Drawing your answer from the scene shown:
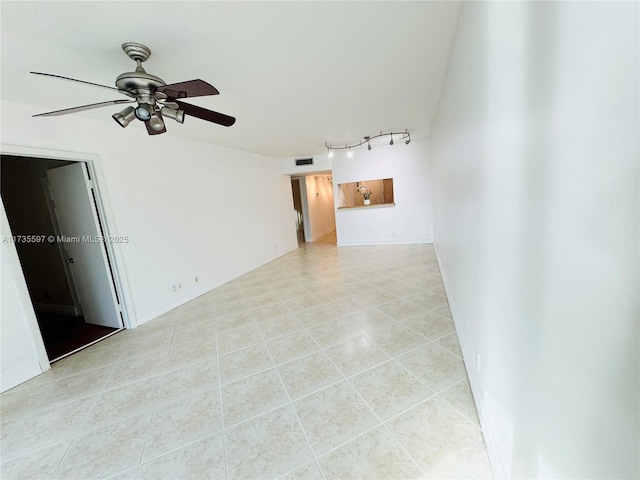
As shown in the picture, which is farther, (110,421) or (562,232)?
(110,421)

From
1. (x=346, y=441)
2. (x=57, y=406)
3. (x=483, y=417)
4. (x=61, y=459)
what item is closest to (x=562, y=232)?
(x=483, y=417)

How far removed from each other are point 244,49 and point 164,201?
2.68 m

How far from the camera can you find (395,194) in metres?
6.81

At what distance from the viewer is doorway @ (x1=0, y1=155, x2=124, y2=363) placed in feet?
10.8

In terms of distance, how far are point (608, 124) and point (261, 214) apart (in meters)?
6.00

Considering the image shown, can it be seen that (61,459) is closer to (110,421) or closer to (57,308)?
(110,421)

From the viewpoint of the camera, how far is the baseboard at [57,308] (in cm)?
404

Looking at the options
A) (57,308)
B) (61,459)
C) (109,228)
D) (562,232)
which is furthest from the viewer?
(57,308)

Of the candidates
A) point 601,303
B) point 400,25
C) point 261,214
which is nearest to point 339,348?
point 601,303

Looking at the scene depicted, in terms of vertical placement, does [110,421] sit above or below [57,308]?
below

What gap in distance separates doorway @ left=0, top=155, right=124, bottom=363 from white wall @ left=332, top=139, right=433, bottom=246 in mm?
Answer: 5219

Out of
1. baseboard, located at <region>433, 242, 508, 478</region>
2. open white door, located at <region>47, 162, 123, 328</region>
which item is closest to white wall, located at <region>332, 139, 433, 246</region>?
baseboard, located at <region>433, 242, 508, 478</region>

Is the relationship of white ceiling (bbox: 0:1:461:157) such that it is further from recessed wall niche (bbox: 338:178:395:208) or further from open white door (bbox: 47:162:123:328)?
recessed wall niche (bbox: 338:178:395:208)

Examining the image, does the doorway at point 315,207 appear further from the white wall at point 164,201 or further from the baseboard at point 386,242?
the white wall at point 164,201
